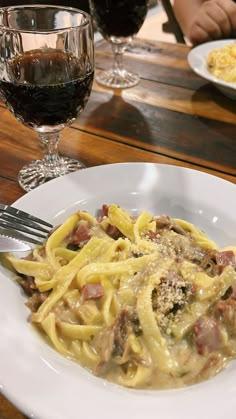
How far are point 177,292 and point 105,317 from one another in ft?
0.47

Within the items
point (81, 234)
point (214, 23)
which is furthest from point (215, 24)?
point (81, 234)

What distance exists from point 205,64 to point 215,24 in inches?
19.0

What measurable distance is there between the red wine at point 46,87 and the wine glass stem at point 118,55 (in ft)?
2.31

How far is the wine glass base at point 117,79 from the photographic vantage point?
6.31 feet

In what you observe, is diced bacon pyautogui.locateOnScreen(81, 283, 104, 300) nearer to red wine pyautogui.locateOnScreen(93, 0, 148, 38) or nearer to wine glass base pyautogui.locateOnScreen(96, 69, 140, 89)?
wine glass base pyautogui.locateOnScreen(96, 69, 140, 89)

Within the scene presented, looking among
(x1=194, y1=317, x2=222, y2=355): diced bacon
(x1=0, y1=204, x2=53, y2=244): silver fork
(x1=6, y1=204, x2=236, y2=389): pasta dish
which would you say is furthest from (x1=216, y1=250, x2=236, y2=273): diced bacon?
(x1=0, y1=204, x2=53, y2=244): silver fork

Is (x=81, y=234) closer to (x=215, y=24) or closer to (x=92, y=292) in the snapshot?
(x=92, y=292)

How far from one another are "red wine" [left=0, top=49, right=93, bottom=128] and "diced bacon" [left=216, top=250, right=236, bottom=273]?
0.59 meters

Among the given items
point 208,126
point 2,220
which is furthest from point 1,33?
point 208,126

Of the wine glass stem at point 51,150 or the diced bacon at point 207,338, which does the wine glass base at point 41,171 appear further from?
the diced bacon at point 207,338

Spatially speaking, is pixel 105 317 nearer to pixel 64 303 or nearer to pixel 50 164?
pixel 64 303

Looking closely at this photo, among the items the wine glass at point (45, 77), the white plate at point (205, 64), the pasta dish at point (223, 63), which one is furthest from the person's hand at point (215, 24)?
the wine glass at point (45, 77)

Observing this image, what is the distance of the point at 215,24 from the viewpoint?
2312 millimetres

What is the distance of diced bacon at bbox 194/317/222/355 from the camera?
33.4 inches
